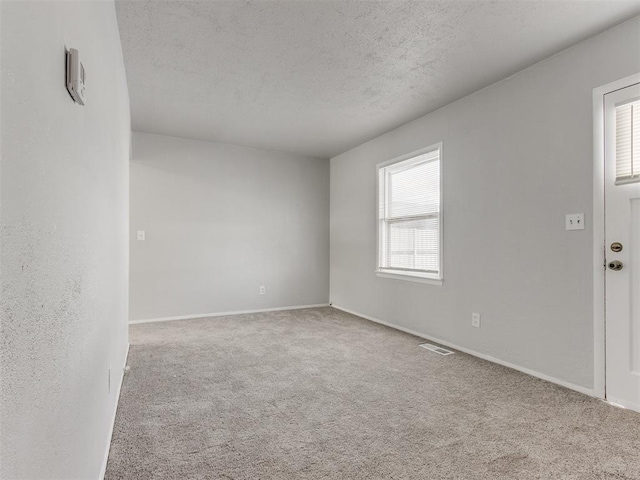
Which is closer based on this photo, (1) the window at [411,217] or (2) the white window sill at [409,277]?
(2) the white window sill at [409,277]

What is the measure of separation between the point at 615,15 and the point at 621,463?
97.8 inches

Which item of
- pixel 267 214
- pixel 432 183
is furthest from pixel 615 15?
pixel 267 214

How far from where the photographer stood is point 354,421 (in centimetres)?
210

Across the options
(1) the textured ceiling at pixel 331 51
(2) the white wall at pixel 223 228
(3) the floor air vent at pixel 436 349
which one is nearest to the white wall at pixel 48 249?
(1) the textured ceiling at pixel 331 51

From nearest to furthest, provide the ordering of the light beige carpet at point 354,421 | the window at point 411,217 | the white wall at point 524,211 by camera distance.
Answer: the light beige carpet at point 354,421, the white wall at point 524,211, the window at point 411,217

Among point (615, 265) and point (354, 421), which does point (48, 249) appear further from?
point (615, 265)

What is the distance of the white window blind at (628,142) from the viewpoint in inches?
89.6

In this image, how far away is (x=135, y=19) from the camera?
230 centimetres

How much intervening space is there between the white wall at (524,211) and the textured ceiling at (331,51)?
0.20 meters

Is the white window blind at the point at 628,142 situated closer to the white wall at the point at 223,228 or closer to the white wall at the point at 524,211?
the white wall at the point at 524,211

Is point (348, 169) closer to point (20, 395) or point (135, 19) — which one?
point (135, 19)

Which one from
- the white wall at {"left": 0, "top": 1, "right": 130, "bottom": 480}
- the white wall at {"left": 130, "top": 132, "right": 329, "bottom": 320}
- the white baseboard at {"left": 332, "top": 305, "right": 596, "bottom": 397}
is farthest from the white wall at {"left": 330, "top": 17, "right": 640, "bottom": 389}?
the white wall at {"left": 0, "top": 1, "right": 130, "bottom": 480}

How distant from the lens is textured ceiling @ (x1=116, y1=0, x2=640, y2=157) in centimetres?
220

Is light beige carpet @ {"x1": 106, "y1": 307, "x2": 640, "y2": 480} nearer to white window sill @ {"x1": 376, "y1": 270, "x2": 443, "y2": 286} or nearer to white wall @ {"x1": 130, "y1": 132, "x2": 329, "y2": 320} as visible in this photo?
white window sill @ {"x1": 376, "y1": 270, "x2": 443, "y2": 286}
